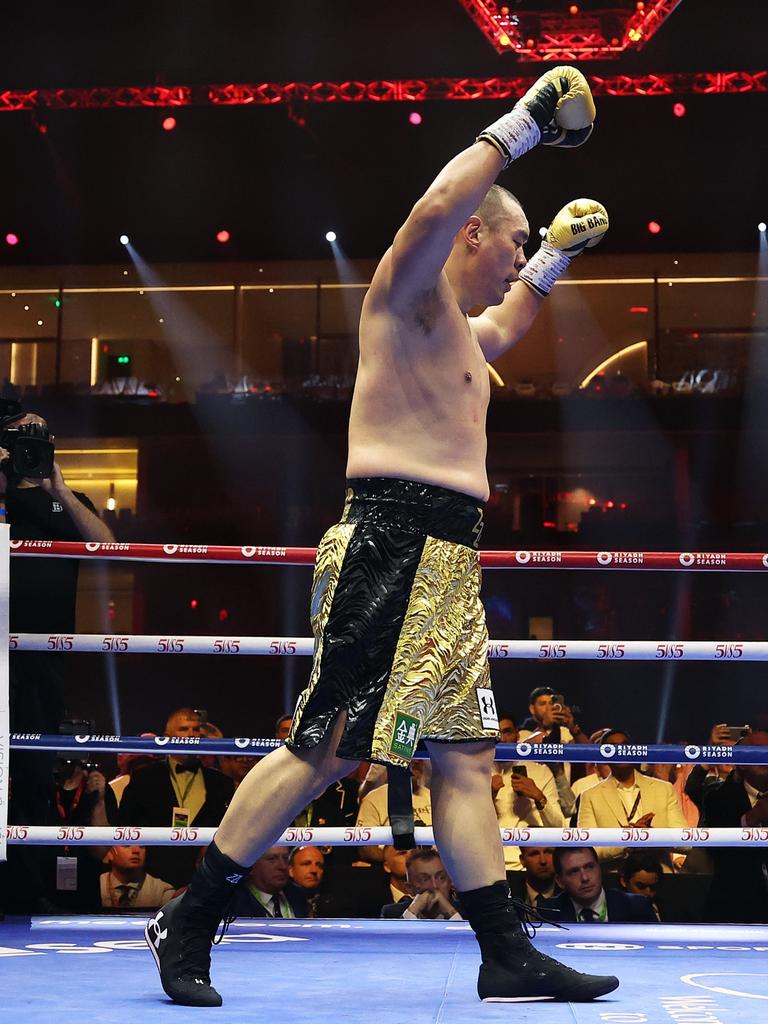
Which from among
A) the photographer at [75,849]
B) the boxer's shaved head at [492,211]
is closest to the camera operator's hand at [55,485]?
the photographer at [75,849]

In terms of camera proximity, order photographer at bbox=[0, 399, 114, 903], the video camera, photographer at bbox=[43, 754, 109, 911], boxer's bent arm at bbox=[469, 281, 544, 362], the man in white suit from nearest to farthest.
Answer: boxer's bent arm at bbox=[469, 281, 544, 362] → the video camera → photographer at bbox=[0, 399, 114, 903] → photographer at bbox=[43, 754, 109, 911] → the man in white suit

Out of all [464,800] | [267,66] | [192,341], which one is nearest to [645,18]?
[267,66]

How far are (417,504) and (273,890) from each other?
2.25 metres

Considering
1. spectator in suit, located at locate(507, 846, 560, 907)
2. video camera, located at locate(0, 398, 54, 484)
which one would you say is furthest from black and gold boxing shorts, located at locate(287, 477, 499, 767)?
spectator in suit, located at locate(507, 846, 560, 907)

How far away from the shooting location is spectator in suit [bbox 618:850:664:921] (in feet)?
13.6

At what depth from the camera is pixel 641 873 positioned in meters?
4.22

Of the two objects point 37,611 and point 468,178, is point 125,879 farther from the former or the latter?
point 468,178

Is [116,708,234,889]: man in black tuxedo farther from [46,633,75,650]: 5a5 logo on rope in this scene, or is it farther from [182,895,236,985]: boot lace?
[182,895,236,985]: boot lace

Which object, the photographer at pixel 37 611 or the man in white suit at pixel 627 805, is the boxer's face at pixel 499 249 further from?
the man in white suit at pixel 627 805

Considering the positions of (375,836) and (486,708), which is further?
(375,836)

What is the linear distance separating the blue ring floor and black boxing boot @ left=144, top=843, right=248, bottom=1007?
0.05m

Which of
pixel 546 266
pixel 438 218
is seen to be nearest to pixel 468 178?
pixel 438 218

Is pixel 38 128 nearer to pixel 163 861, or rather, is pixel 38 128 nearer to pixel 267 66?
pixel 267 66

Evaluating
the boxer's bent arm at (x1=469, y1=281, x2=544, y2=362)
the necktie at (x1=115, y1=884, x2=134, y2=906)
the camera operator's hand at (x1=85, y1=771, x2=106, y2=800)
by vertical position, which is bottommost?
the necktie at (x1=115, y1=884, x2=134, y2=906)
